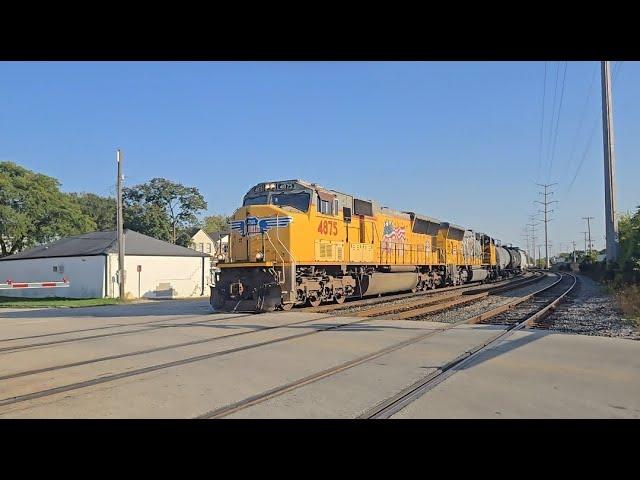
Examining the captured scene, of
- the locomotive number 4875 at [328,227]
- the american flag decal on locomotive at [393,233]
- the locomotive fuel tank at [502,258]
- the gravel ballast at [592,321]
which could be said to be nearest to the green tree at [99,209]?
the locomotive fuel tank at [502,258]

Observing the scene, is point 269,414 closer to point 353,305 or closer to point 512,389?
point 512,389

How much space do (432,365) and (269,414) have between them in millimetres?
3091

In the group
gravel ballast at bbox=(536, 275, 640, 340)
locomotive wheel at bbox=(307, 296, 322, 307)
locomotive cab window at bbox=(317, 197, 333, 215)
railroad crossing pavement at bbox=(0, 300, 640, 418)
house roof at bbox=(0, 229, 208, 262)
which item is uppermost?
locomotive cab window at bbox=(317, 197, 333, 215)

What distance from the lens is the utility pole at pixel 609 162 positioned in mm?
27828

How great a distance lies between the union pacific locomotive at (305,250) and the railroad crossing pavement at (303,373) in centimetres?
368

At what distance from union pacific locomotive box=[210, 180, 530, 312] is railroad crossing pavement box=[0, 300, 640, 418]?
3677mm

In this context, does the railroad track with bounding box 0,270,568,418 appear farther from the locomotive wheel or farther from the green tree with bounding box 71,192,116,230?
Answer: the green tree with bounding box 71,192,116,230

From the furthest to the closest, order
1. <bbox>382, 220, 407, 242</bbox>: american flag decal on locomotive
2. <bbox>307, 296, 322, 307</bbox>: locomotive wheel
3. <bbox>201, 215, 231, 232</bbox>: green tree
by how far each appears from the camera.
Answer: <bbox>201, 215, 231, 232</bbox>: green tree < <bbox>382, 220, 407, 242</bbox>: american flag decal on locomotive < <bbox>307, 296, 322, 307</bbox>: locomotive wheel

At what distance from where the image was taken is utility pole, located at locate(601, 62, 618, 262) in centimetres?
2783

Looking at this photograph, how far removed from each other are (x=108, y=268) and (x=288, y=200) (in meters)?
18.7

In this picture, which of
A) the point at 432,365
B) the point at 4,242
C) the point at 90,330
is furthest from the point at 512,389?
the point at 4,242

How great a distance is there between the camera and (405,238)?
23266mm

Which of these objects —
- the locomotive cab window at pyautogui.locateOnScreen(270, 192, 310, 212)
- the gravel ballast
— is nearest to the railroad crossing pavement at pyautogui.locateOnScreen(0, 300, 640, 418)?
the gravel ballast
